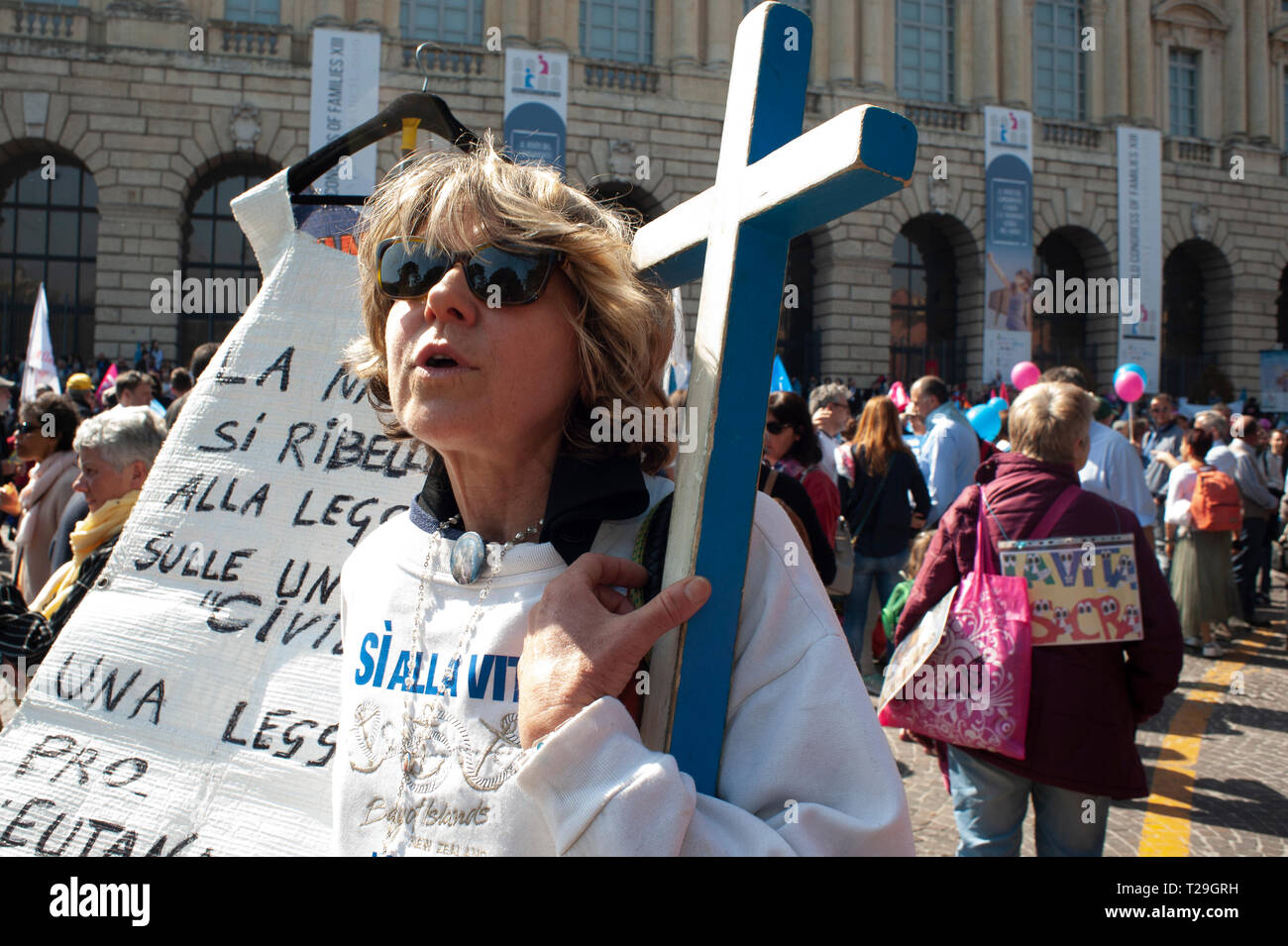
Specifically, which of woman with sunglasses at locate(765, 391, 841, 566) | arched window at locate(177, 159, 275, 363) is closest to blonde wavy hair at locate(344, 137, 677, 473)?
woman with sunglasses at locate(765, 391, 841, 566)

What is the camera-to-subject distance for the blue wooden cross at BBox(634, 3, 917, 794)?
1.01 metres

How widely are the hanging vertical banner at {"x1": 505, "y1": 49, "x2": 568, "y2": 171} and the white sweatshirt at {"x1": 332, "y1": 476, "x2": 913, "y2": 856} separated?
57.3ft

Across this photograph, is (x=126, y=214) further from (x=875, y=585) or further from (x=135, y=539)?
(x=135, y=539)

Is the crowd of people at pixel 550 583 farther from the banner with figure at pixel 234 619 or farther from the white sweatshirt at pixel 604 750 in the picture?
the banner with figure at pixel 234 619

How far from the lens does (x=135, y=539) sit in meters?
1.94

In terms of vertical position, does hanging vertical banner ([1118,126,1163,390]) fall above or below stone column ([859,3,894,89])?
below

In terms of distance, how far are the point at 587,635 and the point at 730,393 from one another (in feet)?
0.99

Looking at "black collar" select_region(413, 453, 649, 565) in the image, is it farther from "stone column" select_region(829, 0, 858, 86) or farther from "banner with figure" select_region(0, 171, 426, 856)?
"stone column" select_region(829, 0, 858, 86)

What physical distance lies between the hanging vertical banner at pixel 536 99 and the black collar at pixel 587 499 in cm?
1744

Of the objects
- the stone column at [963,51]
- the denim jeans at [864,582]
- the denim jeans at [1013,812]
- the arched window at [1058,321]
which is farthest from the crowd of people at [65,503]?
the arched window at [1058,321]

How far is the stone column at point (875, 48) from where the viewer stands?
20891 millimetres

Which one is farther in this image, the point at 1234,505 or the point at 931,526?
the point at 1234,505

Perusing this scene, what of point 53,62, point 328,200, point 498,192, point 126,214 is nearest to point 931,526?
point 328,200

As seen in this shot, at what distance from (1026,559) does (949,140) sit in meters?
20.8
